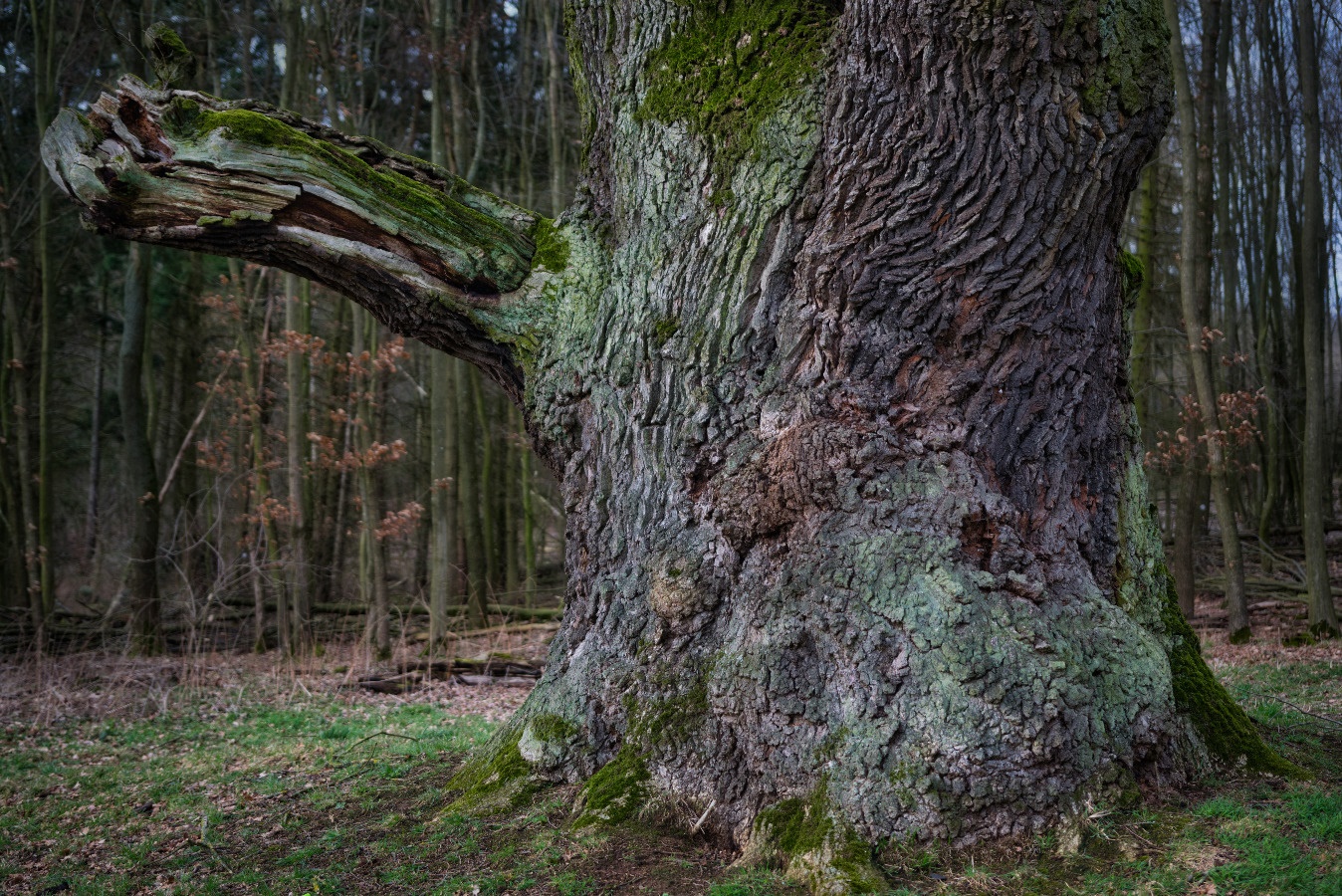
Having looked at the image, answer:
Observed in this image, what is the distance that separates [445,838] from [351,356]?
27.9 ft

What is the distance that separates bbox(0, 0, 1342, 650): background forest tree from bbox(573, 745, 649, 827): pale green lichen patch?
23.5 ft

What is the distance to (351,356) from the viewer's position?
11180mm

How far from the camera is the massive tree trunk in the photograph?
322cm

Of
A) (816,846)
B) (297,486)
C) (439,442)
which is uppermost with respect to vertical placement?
(439,442)

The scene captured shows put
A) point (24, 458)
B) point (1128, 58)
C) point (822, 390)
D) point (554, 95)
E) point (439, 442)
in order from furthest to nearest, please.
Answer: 1. point (554, 95)
2. point (24, 458)
3. point (439, 442)
4. point (822, 390)
5. point (1128, 58)

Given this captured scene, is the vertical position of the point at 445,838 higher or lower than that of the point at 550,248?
lower

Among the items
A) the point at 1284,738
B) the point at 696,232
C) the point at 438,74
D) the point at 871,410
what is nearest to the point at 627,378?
the point at 696,232

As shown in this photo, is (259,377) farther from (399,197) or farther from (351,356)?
(399,197)

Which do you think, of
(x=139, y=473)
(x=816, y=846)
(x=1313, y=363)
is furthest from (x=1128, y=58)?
(x=139, y=473)

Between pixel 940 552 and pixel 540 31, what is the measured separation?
49.6ft

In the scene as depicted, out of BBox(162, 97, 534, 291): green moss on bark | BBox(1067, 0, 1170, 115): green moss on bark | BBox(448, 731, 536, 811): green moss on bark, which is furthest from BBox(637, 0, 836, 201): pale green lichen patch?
BBox(448, 731, 536, 811): green moss on bark

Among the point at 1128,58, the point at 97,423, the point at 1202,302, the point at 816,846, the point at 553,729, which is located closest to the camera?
the point at 816,846

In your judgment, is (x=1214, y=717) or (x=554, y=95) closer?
(x=1214, y=717)

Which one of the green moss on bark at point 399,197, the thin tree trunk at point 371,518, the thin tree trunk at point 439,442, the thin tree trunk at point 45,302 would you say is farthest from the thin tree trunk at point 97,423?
the green moss on bark at point 399,197
